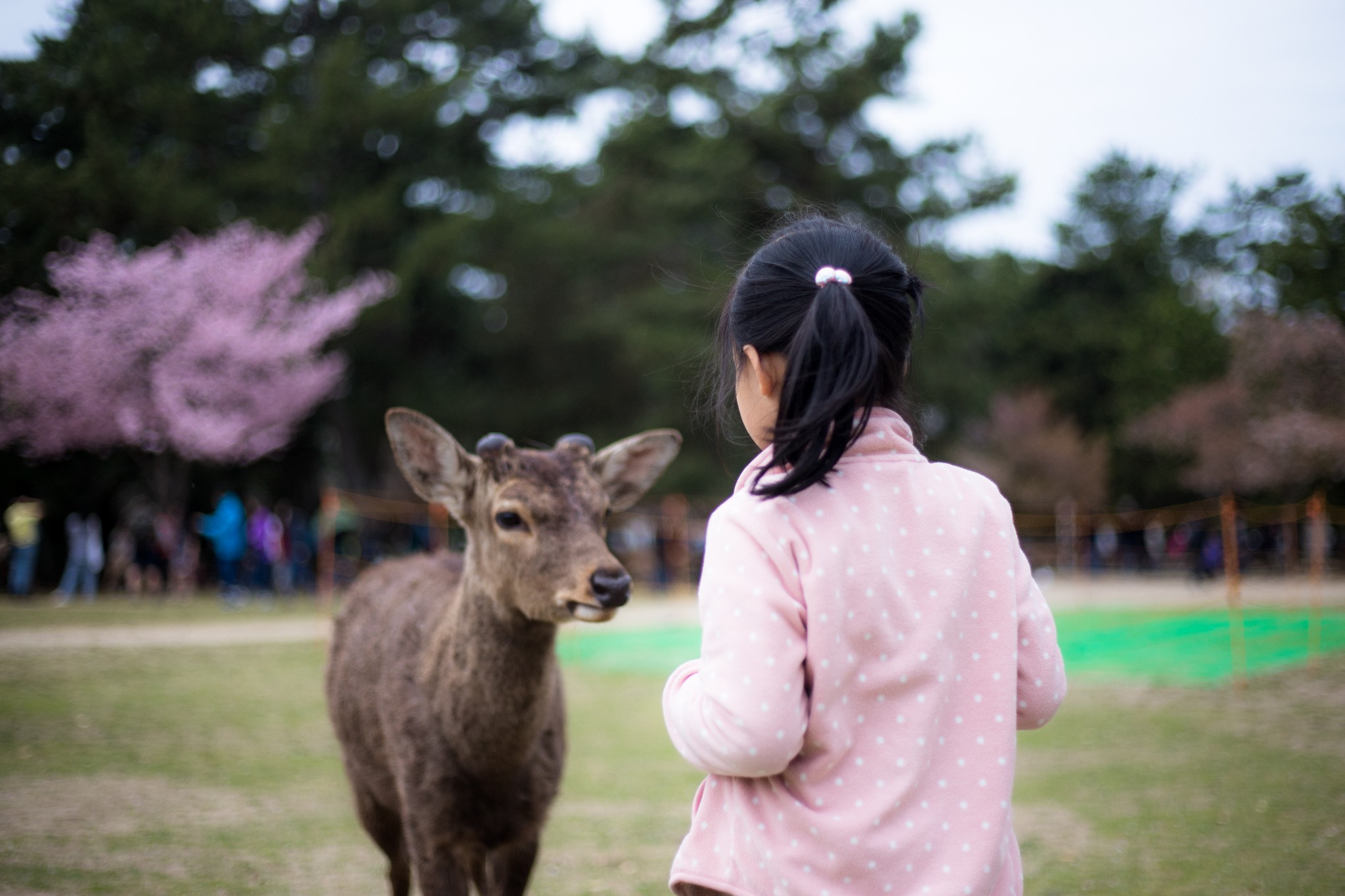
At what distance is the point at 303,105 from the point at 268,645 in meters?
10.3

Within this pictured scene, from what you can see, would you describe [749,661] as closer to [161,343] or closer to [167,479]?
[161,343]

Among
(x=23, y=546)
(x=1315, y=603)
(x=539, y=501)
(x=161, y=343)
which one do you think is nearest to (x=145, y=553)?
(x=23, y=546)

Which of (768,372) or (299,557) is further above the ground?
(768,372)

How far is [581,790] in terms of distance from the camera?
687 cm

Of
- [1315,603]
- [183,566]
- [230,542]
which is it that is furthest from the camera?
[183,566]

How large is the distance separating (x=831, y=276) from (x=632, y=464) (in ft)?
8.41

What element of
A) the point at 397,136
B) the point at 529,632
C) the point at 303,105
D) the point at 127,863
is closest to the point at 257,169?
the point at 303,105

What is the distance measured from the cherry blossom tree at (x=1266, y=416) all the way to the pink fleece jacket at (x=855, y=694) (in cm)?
2187

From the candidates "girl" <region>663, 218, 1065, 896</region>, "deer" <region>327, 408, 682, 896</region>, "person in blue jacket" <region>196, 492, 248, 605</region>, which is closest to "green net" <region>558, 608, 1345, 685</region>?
"person in blue jacket" <region>196, 492, 248, 605</region>

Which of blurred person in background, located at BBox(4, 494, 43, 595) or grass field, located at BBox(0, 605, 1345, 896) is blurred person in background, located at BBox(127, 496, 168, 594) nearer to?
blurred person in background, located at BBox(4, 494, 43, 595)

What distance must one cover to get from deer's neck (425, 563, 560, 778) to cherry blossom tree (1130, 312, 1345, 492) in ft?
68.8

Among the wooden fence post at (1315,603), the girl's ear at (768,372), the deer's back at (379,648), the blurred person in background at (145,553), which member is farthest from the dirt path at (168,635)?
the wooden fence post at (1315,603)

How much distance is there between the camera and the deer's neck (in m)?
3.47

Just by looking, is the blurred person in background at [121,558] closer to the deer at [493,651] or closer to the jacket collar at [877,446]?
the deer at [493,651]
